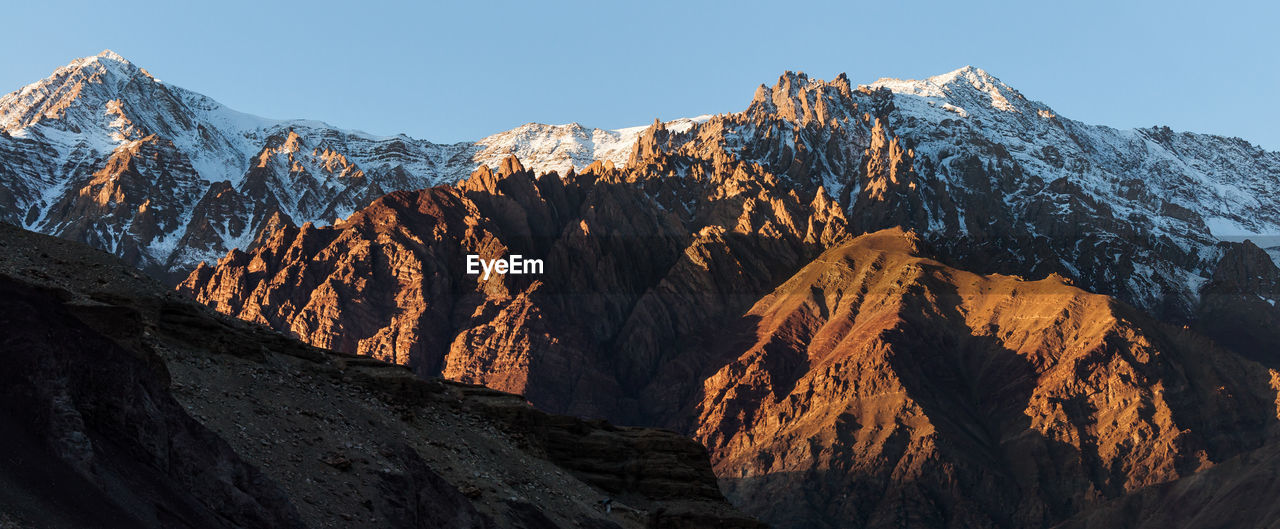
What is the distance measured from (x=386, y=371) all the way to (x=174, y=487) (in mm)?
34599

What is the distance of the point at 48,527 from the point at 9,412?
5430 mm

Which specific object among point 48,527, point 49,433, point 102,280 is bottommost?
point 48,527

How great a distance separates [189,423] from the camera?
5231cm

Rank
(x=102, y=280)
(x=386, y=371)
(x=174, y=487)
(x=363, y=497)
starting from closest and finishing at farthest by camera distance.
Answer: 1. (x=174, y=487)
2. (x=363, y=497)
3. (x=102, y=280)
4. (x=386, y=371)

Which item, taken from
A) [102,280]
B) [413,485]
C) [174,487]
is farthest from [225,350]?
[174,487]

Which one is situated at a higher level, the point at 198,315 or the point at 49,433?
the point at 198,315

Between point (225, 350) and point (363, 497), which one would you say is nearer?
point (363, 497)

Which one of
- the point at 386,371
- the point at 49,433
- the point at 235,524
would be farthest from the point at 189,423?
the point at 386,371

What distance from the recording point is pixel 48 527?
4066 centimetres

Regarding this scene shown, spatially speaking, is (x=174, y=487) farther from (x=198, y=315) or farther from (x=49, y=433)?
(x=198, y=315)

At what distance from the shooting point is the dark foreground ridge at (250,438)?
148 ft

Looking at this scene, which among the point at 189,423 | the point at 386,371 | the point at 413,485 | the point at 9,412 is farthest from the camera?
the point at 386,371

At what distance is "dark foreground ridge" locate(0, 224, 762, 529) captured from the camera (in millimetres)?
45031

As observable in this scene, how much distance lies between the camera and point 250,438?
59344mm
